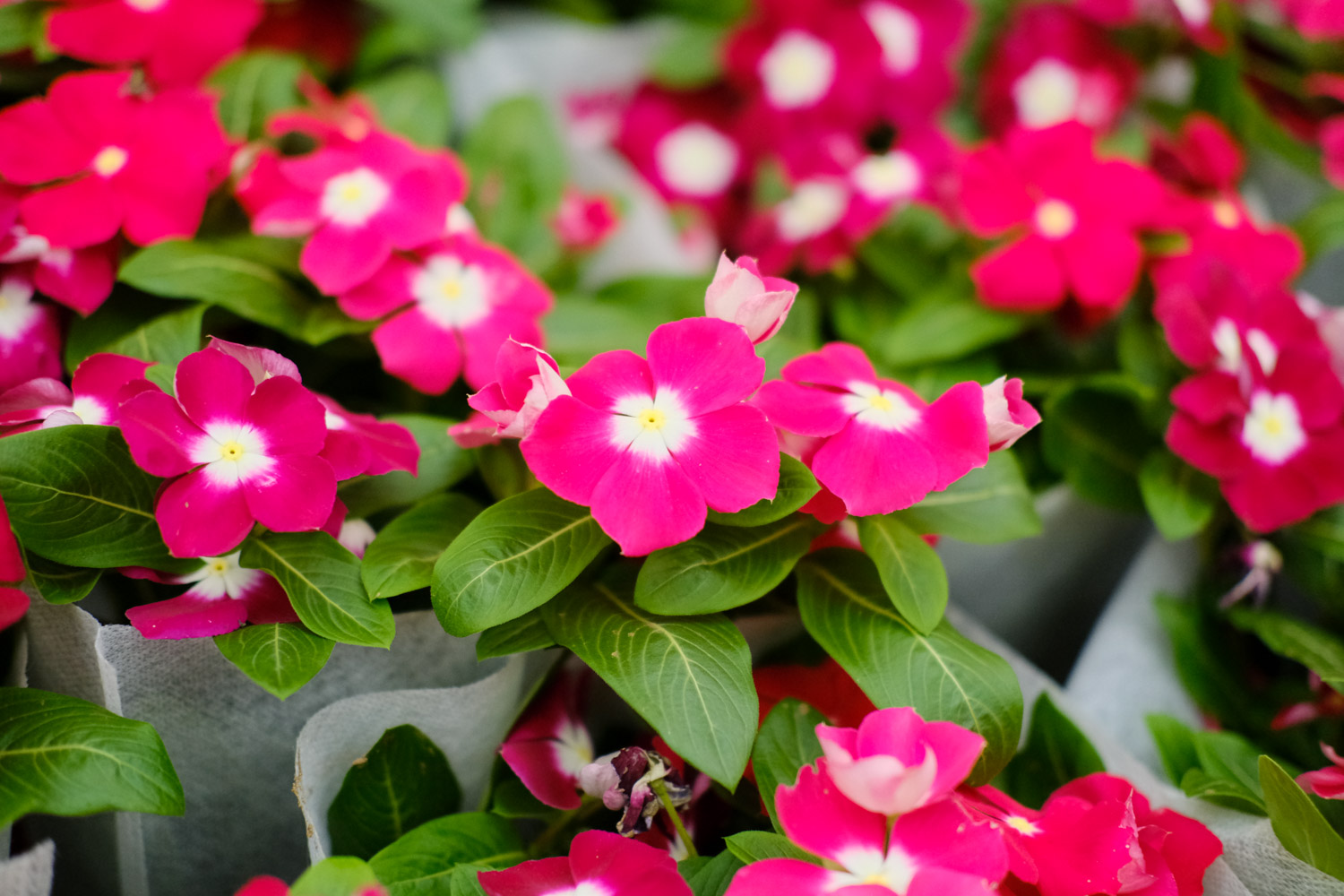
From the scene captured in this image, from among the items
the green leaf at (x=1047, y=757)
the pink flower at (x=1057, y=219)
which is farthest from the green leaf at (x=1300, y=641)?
the pink flower at (x=1057, y=219)

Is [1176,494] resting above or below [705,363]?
below

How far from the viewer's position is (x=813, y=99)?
4.32 ft

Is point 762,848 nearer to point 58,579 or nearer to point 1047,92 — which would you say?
point 58,579

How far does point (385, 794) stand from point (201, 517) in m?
0.24

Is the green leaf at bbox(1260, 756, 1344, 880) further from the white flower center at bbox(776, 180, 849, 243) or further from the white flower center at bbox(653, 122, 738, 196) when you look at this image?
the white flower center at bbox(653, 122, 738, 196)

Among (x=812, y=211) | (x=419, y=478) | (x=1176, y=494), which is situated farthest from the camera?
(x=812, y=211)

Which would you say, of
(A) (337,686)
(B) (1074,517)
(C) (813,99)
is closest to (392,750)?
(A) (337,686)

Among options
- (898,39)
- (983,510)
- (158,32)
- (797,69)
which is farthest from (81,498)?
(898,39)

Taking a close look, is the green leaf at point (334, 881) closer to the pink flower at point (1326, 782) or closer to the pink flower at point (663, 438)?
the pink flower at point (663, 438)

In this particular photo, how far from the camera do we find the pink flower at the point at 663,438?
0.58m

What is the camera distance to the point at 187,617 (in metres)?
0.62

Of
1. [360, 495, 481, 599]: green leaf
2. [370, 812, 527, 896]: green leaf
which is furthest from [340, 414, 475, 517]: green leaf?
[370, 812, 527, 896]: green leaf

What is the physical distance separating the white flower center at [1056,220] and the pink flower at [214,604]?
0.78m

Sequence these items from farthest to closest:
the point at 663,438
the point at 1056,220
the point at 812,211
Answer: the point at 812,211, the point at 1056,220, the point at 663,438
